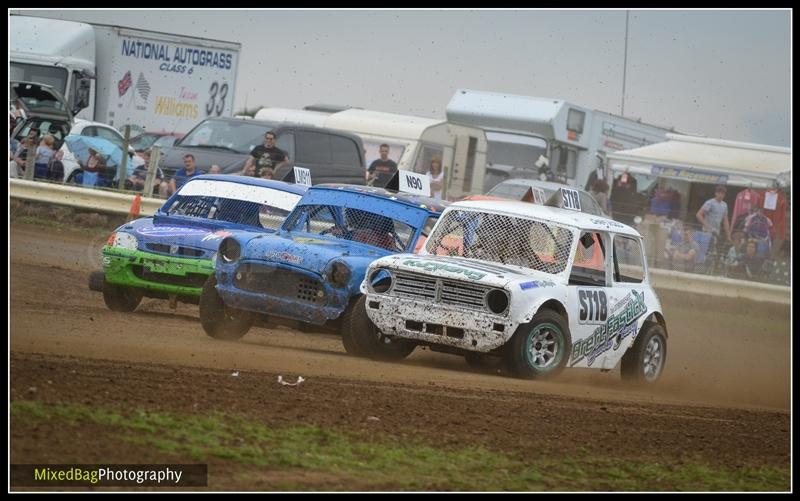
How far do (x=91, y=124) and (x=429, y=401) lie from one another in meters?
17.1

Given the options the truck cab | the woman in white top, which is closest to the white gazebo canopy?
the woman in white top

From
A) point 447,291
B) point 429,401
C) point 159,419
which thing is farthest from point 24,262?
point 159,419

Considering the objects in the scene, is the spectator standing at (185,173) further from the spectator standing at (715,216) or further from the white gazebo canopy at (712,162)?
the white gazebo canopy at (712,162)

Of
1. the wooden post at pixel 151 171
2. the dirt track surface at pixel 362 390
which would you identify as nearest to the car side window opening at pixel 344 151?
the wooden post at pixel 151 171

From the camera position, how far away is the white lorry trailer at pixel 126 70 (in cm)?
2750

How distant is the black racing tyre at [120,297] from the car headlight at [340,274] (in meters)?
2.67

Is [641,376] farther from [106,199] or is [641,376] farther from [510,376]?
[106,199]

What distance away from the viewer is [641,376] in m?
11.9

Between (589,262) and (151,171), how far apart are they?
10706mm

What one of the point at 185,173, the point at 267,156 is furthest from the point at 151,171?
the point at 267,156

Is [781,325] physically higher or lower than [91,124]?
lower

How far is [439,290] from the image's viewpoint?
34.7 ft

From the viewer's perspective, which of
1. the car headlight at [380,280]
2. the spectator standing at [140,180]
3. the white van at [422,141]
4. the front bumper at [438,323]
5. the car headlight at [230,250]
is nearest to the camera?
the front bumper at [438,323]

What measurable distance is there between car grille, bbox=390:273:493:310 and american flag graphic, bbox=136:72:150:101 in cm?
1908
